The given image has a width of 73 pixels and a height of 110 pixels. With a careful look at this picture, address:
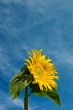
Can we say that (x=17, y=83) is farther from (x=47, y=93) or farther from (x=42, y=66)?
(x=42, y=66)

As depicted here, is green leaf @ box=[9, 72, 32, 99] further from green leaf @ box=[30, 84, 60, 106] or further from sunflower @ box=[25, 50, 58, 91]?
sunflower @ box=[25, 50, 58, 91]

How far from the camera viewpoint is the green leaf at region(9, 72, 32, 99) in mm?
4935

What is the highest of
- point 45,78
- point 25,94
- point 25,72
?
point 45,78

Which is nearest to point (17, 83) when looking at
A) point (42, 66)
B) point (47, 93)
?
point (47, 93)

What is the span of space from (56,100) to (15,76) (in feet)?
3.01

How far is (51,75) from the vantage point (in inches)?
259

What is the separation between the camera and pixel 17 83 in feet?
16.7

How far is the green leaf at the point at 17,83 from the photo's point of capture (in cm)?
494

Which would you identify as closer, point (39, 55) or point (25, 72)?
point (25, 72)

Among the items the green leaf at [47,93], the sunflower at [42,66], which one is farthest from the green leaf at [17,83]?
the sunflower at [42,66]

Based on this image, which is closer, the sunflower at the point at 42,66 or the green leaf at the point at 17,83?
the green leaf at the point at 17,83

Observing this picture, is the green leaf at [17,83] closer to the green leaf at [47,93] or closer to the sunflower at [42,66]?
the green leaf at [47,93]

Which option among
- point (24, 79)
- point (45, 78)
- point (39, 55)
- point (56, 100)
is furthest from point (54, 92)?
point (39, 55)

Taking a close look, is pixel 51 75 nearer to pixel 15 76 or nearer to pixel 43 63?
pixel 43 63
